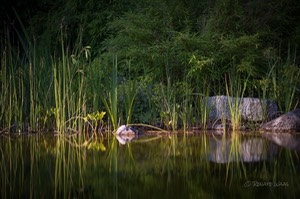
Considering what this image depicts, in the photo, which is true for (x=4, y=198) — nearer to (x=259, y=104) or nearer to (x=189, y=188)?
(x=189, y=188)

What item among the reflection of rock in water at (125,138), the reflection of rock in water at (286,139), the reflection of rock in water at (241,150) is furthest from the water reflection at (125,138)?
the reflection of rock in water at (286,139)

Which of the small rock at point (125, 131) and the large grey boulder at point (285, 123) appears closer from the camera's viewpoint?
the small rock at point (125, 131)

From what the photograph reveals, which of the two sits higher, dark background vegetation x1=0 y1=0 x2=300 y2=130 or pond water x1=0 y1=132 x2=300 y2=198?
dark background vegetation x1=0 y1=0 x2=300 y2=130

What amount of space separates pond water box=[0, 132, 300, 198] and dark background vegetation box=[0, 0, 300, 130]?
3.49 ft

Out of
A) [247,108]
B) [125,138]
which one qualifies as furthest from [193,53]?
[125,138]

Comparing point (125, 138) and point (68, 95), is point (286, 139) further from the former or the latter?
point (68, 95)

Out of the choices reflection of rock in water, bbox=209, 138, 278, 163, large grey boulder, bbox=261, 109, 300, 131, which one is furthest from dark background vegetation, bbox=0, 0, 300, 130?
reflection of rock in water, bbox=209, 138, 278, 163

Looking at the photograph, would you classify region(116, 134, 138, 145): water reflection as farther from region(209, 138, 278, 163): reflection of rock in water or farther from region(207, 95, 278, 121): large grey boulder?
region(207, 95, 278, 121): large grey boulder

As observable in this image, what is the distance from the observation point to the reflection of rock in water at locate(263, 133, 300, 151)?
164 inches

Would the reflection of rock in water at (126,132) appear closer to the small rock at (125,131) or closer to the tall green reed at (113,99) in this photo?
the small rock at (125,131)

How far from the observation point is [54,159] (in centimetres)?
362

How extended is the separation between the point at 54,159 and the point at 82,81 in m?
1.70

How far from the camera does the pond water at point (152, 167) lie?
254 cm

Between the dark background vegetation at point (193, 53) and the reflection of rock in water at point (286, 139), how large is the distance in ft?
2.60
